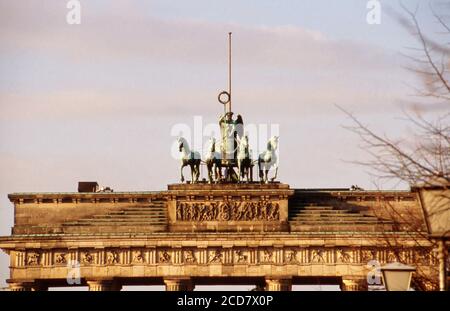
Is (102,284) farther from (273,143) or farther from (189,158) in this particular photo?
(273,143)

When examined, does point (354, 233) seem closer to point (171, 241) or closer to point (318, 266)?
point (318, 266)

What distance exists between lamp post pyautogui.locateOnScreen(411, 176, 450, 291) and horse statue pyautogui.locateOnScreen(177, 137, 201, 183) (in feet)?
288

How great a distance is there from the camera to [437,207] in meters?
37.3

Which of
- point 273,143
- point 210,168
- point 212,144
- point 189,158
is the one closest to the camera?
point 273,143

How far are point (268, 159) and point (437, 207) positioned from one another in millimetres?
91543

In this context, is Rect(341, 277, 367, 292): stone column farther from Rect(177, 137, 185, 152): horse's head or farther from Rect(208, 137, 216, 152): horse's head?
Rect(177, 137, 185, 152): horse's head

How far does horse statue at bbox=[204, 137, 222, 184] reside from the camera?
420ft

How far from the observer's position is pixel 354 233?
424ft

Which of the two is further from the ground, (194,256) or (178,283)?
(194,256)

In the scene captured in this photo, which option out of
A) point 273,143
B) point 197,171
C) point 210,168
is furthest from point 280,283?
point 273,143

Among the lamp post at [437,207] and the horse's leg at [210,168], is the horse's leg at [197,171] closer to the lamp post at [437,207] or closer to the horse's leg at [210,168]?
the horse's leg at [210,168]

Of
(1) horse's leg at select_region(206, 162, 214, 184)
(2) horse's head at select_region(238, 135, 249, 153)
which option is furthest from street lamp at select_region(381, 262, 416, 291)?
(1) horse's leg at select_region(206, 162, 214, 184)
